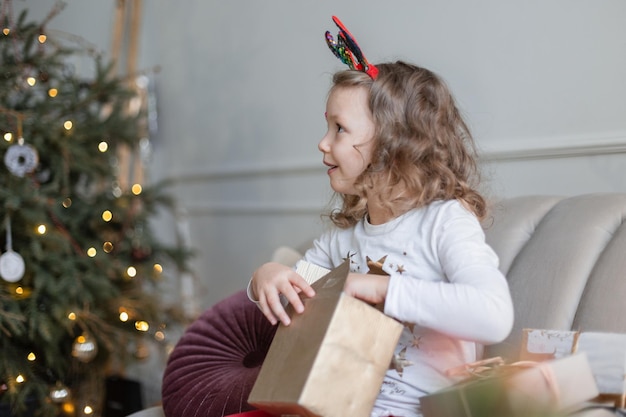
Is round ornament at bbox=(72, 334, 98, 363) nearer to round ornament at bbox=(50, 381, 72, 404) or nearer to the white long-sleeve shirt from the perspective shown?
round ornament at bbox=(50, 381, 72, 404)

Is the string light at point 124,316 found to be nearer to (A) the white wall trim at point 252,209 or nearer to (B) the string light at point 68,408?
(B) the string light at point 68,408

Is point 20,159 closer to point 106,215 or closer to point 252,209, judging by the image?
point 106,215

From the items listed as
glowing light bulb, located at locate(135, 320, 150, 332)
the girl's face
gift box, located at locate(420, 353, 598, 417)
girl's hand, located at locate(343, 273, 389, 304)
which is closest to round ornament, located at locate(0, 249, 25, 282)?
glowing light bulb, located at locate(135, 320, 150, 332)

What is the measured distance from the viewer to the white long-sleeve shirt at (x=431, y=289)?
1151 millimetres

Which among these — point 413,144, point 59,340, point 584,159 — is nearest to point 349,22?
point 584,159

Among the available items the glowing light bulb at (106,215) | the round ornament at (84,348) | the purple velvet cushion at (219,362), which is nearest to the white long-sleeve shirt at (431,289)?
the purple velvet cushion at (219,362)

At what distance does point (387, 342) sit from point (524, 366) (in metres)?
0.22

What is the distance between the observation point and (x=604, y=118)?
5.61 ft

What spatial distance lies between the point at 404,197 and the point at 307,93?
4.11 ft

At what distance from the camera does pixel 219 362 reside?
160cm

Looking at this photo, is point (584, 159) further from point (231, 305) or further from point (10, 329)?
point (10, 329)

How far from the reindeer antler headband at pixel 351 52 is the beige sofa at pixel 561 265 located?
45 cm

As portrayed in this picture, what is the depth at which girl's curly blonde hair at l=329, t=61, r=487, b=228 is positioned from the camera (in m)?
1.39

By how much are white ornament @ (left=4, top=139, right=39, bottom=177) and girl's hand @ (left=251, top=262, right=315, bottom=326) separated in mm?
1176
